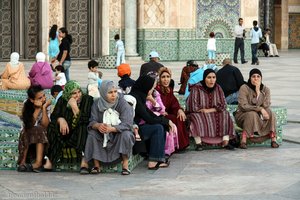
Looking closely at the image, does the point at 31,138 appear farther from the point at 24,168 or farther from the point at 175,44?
the point at 175,44

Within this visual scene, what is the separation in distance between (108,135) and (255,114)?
2044 millimetres

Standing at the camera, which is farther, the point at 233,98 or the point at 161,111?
the point at 233,98

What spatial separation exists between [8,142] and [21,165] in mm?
871

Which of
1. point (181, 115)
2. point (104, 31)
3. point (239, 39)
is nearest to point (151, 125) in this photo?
point (181, 115)

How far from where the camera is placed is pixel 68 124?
25.0 feet

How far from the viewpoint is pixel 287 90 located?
1507cm

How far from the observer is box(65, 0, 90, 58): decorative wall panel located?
890 inches

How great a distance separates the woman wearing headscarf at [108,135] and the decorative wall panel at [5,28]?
15045 millimetres

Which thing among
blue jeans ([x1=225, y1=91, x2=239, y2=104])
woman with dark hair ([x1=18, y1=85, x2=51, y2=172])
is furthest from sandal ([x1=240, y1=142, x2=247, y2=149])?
woman with dark hair ([x1=18, y1=85, x2=51, y2=172])

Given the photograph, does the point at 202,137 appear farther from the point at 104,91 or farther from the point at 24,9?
the point at 24,9

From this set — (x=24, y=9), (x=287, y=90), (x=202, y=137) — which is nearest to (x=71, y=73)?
(x=24, y=9)

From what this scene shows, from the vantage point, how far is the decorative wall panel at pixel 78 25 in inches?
890

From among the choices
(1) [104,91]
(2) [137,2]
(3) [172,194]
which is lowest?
(3) [172,194]

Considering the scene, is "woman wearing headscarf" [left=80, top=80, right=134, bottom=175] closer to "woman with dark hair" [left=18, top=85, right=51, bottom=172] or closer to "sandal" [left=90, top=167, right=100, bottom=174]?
"sandal" [left=90, top=167, right=100, bottom=174]
